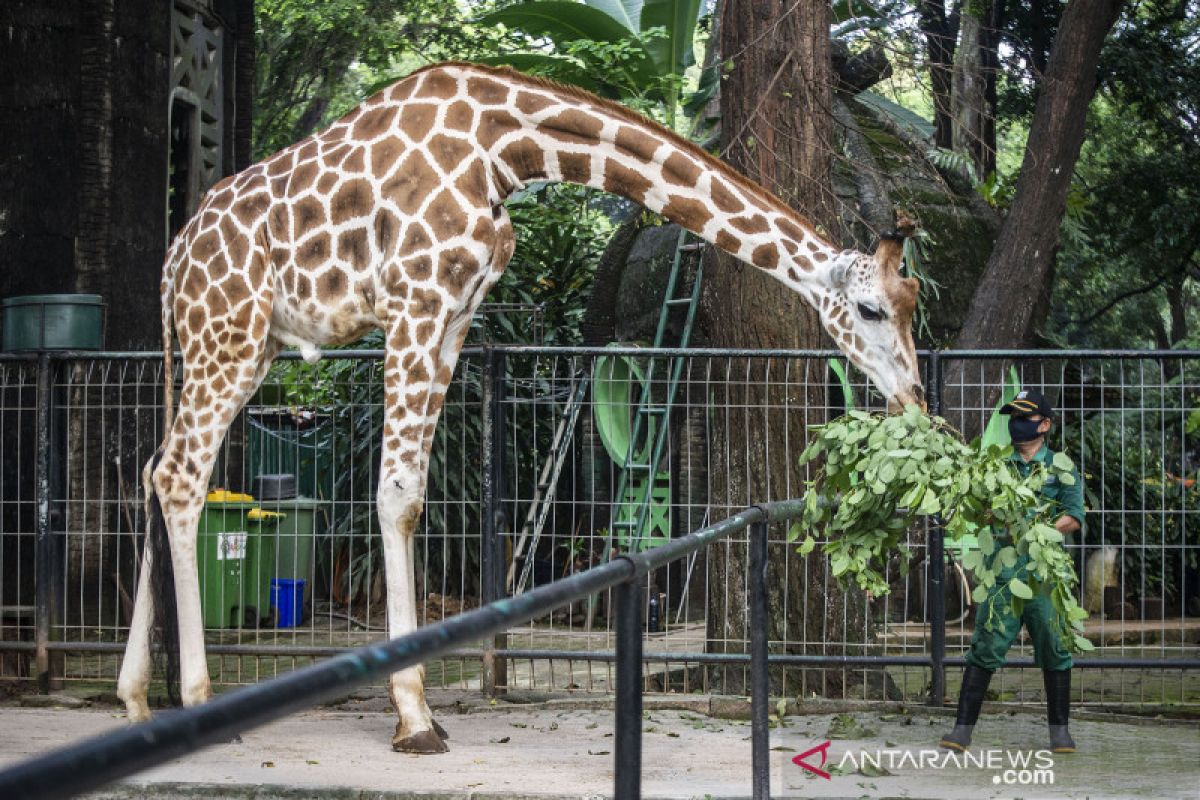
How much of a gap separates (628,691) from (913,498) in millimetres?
2813

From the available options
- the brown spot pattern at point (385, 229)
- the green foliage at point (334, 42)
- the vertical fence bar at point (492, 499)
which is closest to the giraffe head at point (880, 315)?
the brown spot pattern at point (385, 229)

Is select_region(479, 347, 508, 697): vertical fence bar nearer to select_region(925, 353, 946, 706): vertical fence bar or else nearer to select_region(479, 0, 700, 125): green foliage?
select_region(925, 353, 946, 706): vertical fence bar

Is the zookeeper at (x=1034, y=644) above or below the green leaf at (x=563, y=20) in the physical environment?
below

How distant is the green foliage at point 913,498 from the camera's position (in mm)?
5512

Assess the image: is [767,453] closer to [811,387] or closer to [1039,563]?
[811,387]

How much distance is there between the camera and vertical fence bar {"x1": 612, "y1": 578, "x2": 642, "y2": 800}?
2.81 meters

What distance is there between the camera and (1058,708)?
660cm

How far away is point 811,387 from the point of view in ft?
26.8

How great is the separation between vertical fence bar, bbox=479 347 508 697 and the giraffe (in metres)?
1.09

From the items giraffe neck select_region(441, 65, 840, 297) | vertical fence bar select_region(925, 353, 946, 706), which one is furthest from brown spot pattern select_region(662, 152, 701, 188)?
vertical fence bar select_region(925, 353, 946, 706)

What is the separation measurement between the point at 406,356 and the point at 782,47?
2.98m

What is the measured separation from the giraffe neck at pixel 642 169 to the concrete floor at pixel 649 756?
2112 millimetres

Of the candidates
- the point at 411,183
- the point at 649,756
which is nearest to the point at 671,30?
the point at 411,183

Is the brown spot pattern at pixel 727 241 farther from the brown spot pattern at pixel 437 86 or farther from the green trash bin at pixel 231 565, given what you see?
the green trash bin at pixel 231 565
